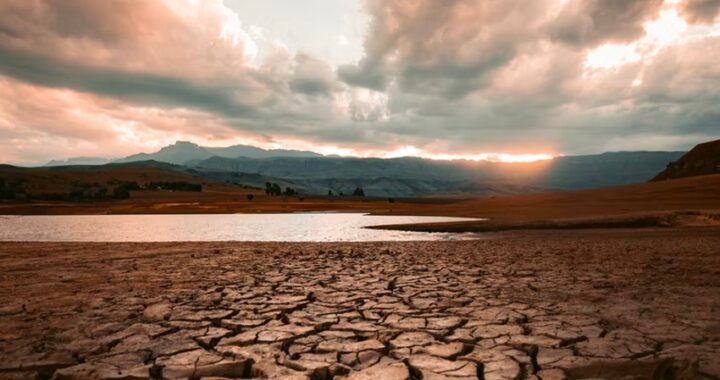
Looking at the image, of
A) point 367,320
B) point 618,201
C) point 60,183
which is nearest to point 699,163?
point 618,201

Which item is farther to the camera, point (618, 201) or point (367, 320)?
point (618, 201)

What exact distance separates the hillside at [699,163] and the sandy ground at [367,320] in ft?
301

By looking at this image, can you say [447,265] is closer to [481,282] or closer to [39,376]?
[481,282]

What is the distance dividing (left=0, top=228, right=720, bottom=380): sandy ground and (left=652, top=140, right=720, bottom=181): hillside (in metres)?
91.8

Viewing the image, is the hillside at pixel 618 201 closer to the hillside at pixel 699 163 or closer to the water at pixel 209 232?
the water at pixel 209 232

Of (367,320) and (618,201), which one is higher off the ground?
(618,201)

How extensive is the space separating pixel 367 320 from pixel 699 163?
10471 centimetres

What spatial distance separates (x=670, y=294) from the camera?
6828 millimetres

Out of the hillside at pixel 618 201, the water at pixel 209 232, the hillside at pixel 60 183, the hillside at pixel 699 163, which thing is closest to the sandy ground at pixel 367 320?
the water at pixel 209 232

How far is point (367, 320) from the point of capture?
5535mm

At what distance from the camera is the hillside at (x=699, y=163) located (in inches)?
3252

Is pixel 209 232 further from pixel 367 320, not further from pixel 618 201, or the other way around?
pixel 618 201

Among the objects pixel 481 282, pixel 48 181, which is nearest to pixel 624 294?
pixel 481 282

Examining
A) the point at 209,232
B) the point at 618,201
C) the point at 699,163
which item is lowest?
the point at 209,232
